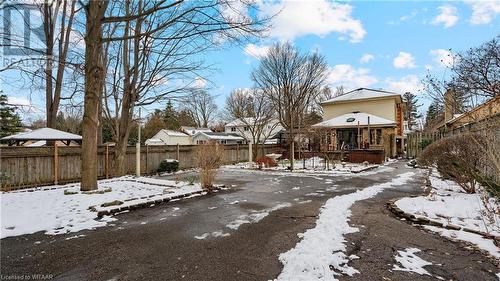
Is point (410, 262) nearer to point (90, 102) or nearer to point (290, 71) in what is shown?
point (90, 102)

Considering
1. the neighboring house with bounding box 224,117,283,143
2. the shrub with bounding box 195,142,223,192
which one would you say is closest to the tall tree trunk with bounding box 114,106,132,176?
the shrub with bounding box 195,142,223,192

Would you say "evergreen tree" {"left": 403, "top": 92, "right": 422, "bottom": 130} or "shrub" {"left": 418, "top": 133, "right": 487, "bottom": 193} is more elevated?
"evergreen tree" {"left": 403, "top": 92, "right": 422, "bottom": 130}

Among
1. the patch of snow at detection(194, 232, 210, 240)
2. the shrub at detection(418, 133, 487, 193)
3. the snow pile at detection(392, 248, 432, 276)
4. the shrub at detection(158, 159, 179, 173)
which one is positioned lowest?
the snow pile at detection(392, 248, 432, 276)

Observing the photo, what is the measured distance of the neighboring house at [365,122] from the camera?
2230 cm

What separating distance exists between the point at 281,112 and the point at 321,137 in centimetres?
369

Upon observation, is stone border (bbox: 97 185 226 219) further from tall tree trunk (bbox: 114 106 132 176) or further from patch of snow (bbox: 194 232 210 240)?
tall tree trunk (bbox: 114 106 132 176)

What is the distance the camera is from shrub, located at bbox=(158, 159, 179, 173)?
14595mm

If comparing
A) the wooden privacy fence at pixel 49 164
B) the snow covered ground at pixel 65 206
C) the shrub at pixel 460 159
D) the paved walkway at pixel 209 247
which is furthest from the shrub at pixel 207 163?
the shrub at pixel 460 159

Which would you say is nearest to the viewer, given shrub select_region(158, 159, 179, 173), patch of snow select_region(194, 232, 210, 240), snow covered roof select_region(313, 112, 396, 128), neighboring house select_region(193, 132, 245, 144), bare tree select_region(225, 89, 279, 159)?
patch of snow select_region(194, 232, 210, 240)

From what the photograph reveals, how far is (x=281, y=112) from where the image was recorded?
20672mm

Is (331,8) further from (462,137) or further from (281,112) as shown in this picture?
(281,112)

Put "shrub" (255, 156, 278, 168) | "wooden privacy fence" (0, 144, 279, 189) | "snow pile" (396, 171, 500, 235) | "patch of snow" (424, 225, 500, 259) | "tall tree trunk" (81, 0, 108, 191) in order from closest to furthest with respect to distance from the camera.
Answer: "patch of snow" (424, 225, 500, 259) < "snow pile" (396, 171, 500, 235) < "tall tree trunk" (81, 0, 108, 191) < "wooden privacy fence" (0, 144, 279, 189) < "shrub" (255, 156, 278, 168)

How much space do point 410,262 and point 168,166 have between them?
13.2 m

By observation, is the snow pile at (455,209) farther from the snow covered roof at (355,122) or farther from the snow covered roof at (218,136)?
the snow covered roof at (218,136)
